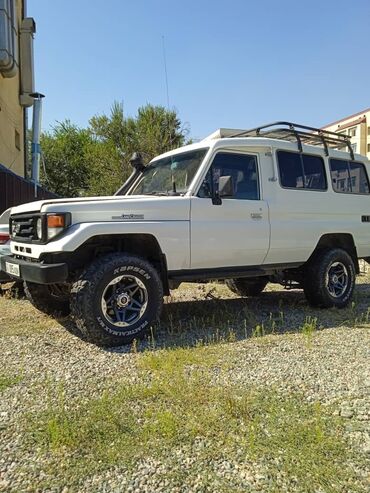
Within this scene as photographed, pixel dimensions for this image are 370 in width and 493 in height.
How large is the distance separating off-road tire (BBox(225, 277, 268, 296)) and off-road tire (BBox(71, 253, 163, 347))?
8.61 feet

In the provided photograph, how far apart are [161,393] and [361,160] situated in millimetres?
5295

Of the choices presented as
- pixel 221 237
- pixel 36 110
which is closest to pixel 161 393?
pixel 221 237

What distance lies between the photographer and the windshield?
5.07m

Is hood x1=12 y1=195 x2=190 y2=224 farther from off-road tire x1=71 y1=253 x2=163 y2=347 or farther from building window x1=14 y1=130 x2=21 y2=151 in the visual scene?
building window x1=14 y1=130 x2=21 y2=151

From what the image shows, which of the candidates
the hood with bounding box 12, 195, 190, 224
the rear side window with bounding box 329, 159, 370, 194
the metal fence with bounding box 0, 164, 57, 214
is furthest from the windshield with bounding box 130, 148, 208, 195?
the metal fence with bounding box 0, 164, 57, 214

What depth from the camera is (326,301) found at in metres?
5.95

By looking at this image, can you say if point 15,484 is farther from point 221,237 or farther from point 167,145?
point 167,145

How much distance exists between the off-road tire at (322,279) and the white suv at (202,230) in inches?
0.7

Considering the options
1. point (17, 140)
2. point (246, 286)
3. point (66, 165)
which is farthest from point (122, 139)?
point (246, 286)

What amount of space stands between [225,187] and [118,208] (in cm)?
119

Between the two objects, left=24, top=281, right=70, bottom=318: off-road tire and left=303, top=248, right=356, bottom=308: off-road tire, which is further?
left=303, top=248, right=356, bottom=308: off-road tire

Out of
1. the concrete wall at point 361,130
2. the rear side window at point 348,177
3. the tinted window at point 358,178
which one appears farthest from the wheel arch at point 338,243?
the concrete wall at point 361,130

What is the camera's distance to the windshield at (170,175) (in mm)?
5067

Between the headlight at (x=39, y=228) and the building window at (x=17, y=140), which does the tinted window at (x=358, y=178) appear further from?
the building window at (x=17, y=140)
